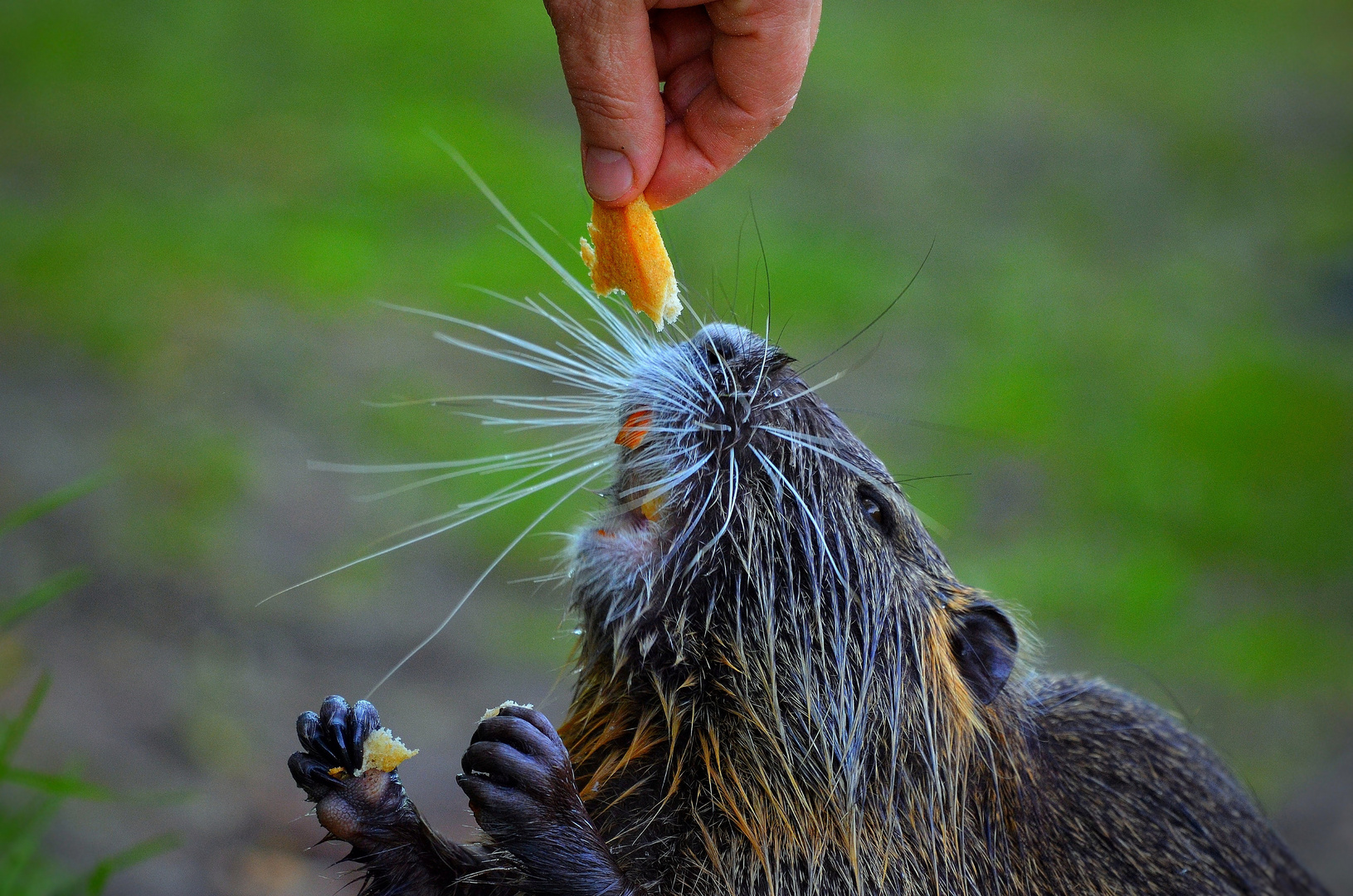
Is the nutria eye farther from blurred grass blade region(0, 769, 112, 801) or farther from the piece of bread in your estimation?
blurred grass blade region(0, 769, 112, 801)

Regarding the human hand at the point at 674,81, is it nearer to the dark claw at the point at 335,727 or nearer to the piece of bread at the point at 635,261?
the piece of bread at the point at 635,261

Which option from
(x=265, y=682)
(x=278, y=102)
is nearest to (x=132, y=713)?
(x=265, y=682)

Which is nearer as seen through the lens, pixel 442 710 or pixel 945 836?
pixel 945 836

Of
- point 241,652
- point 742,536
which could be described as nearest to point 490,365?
point 241,652

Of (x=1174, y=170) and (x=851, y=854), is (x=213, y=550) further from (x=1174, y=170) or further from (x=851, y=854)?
(x=1174, y=170)

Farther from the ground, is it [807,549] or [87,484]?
[87,484]

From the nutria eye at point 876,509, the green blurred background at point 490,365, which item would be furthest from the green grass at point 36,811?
the nutria eye at point 876,509
